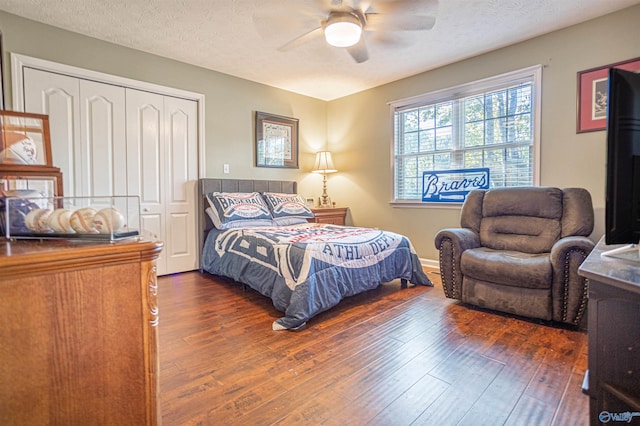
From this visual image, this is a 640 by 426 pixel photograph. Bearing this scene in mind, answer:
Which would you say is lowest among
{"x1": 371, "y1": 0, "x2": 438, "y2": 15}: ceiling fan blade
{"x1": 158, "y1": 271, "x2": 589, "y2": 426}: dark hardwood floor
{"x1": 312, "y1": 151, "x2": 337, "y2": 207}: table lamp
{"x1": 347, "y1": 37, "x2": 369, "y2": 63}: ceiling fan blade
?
{"x1": 158, "y1": 271, "x2": 589, "y2": 426}: dark hardwood floor

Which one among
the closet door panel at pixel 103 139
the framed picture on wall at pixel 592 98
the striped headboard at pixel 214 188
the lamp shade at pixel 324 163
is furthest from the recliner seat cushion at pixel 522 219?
the closet door panel at pixel 103 139

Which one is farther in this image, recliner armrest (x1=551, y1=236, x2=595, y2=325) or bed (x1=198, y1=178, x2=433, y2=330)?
bed (x1=198, y1=178, x2=433, y2=330)

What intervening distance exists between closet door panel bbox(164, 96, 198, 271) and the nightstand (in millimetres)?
1545

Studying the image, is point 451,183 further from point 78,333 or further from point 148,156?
point 78,333

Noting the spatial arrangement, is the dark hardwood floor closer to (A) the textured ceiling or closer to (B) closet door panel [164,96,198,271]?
(B) closet door panel [164,96,198,271]

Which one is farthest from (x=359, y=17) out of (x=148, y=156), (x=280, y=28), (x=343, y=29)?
(x=148, y=156)

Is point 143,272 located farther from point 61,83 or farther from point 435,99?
point 435,99

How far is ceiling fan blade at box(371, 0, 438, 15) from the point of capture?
7.57 feet

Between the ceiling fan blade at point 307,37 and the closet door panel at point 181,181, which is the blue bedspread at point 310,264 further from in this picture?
the ceiling fan blade at point 307,37

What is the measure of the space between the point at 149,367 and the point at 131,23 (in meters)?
3.23

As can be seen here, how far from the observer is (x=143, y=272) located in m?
0.81

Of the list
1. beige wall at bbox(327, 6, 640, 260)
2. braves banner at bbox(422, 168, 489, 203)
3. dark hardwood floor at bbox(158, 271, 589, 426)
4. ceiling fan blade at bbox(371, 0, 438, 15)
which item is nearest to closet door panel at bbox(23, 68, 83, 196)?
dark hardwood floor at bbox(158, 271, 589, 426)

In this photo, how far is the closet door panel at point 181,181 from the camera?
377 cm

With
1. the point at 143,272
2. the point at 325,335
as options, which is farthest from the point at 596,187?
the point at 143,272
